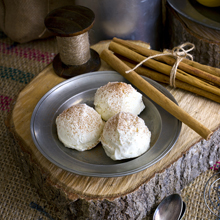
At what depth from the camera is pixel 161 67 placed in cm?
149

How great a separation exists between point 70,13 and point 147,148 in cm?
82

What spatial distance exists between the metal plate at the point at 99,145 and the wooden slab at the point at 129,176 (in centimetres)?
7

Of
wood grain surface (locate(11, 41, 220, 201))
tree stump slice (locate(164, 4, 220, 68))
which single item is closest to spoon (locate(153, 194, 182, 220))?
wood grain surface (locate(11, 41, 220, 201))

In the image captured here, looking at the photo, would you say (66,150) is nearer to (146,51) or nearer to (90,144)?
(90,144)

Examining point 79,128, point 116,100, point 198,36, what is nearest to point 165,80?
point 116,100

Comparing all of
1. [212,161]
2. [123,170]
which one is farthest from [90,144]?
[212,161]

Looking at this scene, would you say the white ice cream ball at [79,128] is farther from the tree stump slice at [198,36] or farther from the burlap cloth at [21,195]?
the tree stump slice at [198,36]

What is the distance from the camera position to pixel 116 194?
1095 millimetres

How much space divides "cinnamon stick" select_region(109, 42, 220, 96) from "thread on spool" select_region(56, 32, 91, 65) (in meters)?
0.17

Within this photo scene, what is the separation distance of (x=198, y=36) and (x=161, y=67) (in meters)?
0.43

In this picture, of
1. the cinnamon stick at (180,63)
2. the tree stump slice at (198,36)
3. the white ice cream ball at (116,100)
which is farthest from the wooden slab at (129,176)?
the tree stump slice at (198,36)

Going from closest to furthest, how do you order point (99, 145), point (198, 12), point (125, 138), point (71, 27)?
1. point (125, 138)
2. point (99, 145)
3. point (71, 27)
4. point (198, 12)

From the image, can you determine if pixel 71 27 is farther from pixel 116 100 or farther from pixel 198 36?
pixel 198 36

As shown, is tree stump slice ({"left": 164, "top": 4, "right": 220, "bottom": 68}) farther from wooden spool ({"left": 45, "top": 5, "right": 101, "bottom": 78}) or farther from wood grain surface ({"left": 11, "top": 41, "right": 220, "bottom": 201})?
wooden spool ({"left": 45, "top": 5, "right": 101, "bottom": 78})
